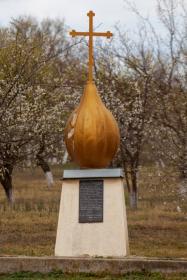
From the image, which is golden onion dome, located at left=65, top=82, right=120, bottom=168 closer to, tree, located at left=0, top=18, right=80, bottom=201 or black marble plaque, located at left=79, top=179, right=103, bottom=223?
black marble plaque, located at left=79, top=179, right=103, bottom=223

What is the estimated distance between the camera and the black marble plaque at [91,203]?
1115 centimetres

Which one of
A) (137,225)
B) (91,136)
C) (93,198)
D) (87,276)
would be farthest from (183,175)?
(87,276)

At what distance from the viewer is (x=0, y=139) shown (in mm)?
13883

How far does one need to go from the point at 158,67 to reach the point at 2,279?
9628 millimetres

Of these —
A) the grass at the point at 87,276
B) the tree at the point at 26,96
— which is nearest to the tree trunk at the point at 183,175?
the tree at the point at 26,96

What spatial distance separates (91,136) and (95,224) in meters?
1.35

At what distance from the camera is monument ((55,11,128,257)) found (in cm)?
1105

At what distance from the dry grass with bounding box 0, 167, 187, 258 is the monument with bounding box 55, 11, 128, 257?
5.87ft

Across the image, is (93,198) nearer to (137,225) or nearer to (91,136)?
(91,136)

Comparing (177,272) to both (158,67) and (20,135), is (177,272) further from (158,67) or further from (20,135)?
(158,67)

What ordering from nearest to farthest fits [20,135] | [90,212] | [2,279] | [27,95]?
[2,279]
[90,212]
[20,135]
[27,95]

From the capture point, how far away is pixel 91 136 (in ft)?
36.5

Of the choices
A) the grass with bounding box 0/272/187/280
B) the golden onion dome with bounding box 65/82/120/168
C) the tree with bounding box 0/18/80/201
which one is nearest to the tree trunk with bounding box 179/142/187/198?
the tree with bounding box 0/18/80/201

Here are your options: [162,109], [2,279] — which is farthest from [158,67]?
[2,279]
